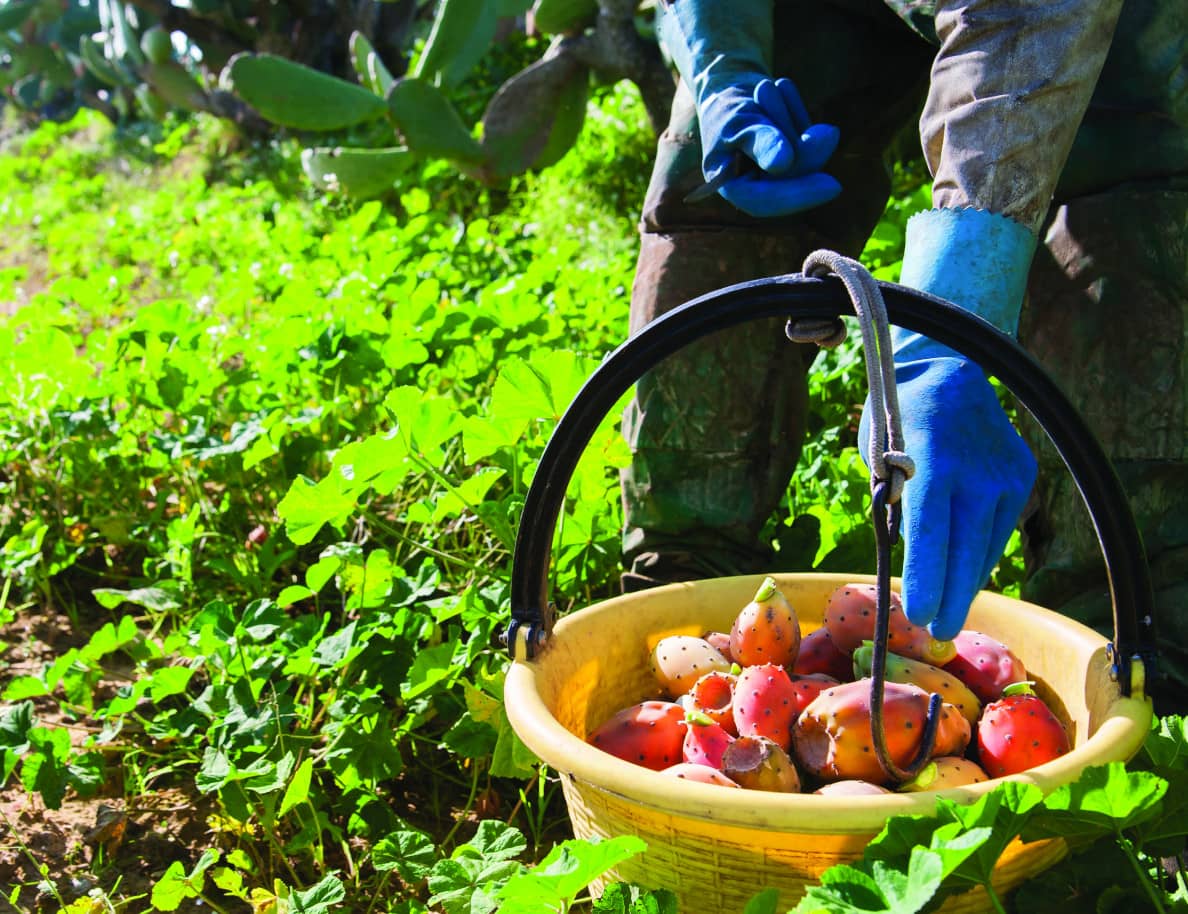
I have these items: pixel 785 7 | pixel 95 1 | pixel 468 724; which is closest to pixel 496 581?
pixel 468 724

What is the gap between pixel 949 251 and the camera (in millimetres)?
1162

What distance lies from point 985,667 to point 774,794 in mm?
430

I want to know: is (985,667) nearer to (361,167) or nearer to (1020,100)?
(1020,100)

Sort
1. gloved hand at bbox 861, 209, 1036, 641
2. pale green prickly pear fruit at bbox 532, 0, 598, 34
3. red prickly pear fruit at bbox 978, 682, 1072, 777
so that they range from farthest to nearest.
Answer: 1. pale green prickly pear fruit at bbox 532, 0, 598, 34
2. red prickly pear fruit at bbox 978, 682, 1072, 777
3. gloved hand at bbox 861, 209, 1036, 641

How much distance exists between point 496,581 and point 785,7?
2.91 feet

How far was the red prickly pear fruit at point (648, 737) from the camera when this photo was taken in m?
1.17

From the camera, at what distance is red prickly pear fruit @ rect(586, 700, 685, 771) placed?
1173mm

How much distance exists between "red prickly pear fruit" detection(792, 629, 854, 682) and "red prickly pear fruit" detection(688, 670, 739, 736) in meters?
0.11

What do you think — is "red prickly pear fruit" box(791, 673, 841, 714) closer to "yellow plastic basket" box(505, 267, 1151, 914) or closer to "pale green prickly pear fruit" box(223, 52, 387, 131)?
"yellow plastic basket" box(505, 267, 1151, 914)

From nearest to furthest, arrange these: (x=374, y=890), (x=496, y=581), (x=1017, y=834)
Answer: (x=1017, y=834), (x=374, y=890), (x=496, y=581)

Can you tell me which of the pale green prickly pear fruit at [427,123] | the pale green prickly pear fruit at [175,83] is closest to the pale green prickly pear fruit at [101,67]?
the pale green prickly pear fruit at [175,83]

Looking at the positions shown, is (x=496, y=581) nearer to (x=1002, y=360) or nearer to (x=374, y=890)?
(x=374, y=890)

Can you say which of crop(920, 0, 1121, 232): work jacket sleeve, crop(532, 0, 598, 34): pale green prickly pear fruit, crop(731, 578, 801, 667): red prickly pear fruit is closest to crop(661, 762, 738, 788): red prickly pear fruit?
crop(731, 578, 801, 667): red prickly pear fruit

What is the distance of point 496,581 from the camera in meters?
1.79
